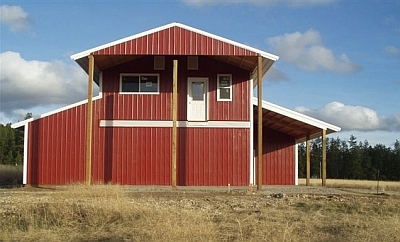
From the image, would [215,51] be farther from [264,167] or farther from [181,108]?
[264,167]

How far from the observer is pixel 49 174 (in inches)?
1061

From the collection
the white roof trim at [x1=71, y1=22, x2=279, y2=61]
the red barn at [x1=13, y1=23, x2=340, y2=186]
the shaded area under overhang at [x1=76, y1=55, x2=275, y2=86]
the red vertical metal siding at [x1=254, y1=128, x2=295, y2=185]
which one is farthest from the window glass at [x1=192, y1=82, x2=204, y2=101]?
the red vertical metal siding at [x1=254, y1=128, x2=295, y2=185]

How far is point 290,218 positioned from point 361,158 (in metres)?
89.3

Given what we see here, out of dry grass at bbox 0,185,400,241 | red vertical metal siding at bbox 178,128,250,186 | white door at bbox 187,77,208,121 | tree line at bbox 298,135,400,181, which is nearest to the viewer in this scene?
dry grass at bbox 0,185,400,241

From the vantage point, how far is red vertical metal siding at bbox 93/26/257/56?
25.3 meters

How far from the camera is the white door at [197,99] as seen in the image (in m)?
27.6

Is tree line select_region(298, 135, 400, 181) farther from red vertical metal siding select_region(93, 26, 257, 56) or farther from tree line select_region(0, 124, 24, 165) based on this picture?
red vertical metal siding select_region(93, 26, 257, 56)

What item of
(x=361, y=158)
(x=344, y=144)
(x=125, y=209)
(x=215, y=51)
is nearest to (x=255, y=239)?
(x=125, y=209)

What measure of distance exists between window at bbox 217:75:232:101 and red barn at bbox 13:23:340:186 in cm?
5

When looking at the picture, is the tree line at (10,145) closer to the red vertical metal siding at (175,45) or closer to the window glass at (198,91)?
the window glass at (198,91)

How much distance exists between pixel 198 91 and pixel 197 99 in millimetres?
413

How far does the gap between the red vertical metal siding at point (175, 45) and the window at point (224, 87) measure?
278cm

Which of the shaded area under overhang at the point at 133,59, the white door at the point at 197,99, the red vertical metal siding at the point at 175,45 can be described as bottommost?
the white door at the point at 197,99

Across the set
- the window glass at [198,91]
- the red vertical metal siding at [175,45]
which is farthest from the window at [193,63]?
the red vertical metal siding at [175,45]
